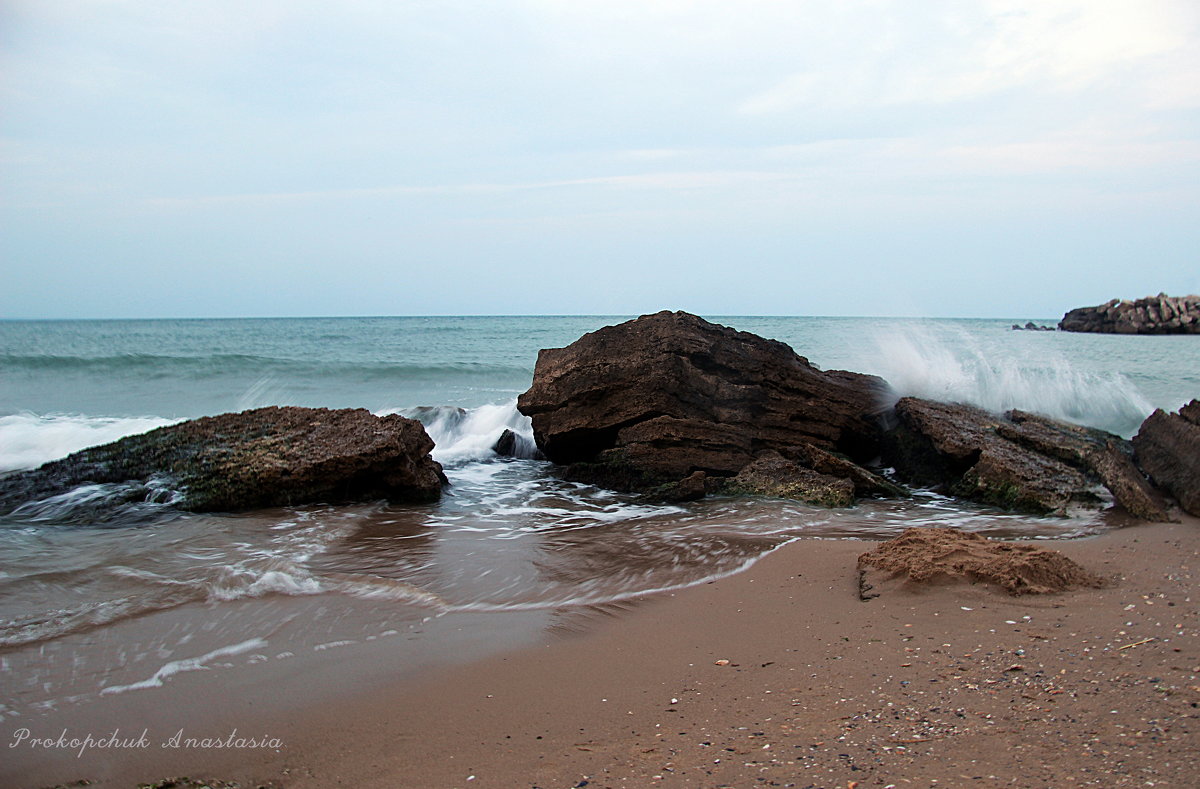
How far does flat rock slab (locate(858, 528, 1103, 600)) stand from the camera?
148 inches

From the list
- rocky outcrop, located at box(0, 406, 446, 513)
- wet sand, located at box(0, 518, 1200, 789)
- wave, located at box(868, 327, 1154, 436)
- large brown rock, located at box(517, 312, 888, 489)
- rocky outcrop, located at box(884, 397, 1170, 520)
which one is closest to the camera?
wet sand, located at box(0, 518, 1200, 789)

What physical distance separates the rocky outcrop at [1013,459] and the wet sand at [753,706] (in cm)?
260

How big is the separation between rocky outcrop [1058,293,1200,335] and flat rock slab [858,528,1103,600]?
3944 centimetres

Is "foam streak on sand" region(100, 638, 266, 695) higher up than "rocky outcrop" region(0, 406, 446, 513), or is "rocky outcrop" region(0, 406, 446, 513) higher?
"rocky outcrop" region(0, 406, 446, 513)

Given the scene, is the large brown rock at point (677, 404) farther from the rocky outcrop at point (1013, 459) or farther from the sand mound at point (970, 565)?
the sand mound at point (970, 565)

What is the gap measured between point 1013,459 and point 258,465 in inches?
275

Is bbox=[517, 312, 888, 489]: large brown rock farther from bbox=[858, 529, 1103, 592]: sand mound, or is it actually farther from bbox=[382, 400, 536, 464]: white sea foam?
bbox=[858, 529, 1103, 592]: sand mound

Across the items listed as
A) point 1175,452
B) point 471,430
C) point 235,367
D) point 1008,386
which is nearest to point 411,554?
point 471,430

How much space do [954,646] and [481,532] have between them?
3.86 m

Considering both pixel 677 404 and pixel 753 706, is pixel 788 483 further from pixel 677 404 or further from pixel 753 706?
pixel 753 706

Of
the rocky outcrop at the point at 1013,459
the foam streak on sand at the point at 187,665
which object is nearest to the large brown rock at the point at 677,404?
the rocky outcrop at the point at 1013,459

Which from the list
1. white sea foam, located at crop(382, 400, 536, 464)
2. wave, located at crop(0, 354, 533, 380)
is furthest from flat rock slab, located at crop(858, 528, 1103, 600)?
wave, located at crop(0, 354, 533, 380)

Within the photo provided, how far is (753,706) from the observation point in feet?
9.21

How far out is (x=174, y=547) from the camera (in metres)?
5.48
